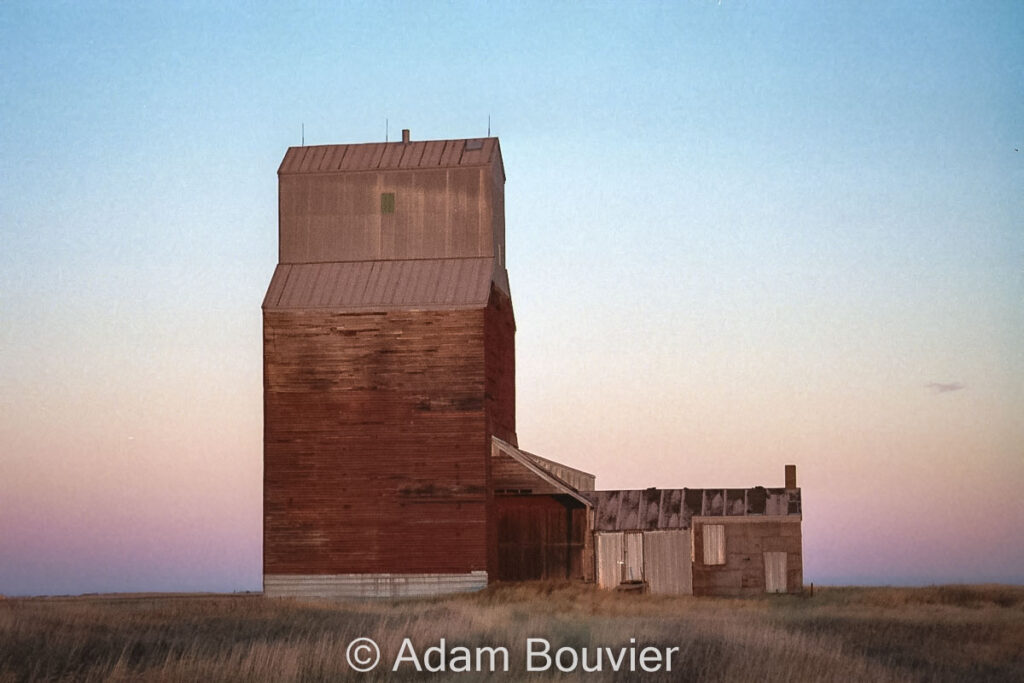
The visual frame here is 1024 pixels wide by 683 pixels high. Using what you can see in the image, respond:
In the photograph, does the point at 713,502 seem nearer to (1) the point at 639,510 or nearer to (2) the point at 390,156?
(1) the point at 639,510

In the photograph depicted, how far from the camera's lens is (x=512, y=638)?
90.5 feet

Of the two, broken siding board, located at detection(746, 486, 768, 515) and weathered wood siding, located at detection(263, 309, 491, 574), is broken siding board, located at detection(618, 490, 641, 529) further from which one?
weathered wood siding, located at detection(263, 309, 491, 574)

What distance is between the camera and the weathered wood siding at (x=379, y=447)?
44.1 m

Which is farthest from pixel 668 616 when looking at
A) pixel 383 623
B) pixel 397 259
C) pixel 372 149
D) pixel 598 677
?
pixel 372 149

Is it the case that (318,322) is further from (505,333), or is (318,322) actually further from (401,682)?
(401,682)

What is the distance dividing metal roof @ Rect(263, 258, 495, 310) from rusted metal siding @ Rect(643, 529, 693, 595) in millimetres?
9831

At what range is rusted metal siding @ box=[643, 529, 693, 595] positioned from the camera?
46.6m

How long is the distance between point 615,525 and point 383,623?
18.1 m

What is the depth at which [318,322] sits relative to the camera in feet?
150

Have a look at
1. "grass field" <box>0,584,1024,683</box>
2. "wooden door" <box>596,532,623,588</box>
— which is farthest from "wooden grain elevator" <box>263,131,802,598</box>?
"grass field" <box>0,584,1024,683</box>

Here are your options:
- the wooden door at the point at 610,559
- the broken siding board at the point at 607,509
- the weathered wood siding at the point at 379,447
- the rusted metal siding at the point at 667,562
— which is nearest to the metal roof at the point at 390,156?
the weathered wood siding at the point at 379,447

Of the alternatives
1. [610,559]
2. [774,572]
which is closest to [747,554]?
[774,572]

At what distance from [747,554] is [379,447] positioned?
12603 millimetres

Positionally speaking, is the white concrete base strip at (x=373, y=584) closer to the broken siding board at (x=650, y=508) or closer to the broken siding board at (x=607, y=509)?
the broken siding board at (x=607, y=509)
